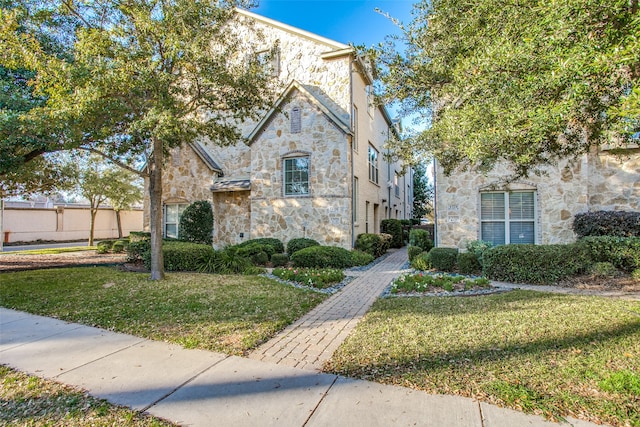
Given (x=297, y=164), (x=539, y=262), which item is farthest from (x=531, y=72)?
(x=297, y=164)

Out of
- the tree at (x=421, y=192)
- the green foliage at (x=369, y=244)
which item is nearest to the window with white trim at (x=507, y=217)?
the green foliage at (x=369, y=244)

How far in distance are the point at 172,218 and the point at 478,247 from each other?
13.6 meters

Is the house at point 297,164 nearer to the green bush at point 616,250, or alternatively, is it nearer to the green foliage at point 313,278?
the green foliage at point 313,278

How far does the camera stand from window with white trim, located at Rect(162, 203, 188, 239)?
1605cm

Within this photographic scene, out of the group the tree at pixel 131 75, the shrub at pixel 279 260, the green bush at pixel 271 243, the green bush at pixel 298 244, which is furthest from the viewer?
the green bush at pixel 271 243

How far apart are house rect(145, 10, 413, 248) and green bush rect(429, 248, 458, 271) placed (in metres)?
3.79

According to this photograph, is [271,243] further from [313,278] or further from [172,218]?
[172,218]

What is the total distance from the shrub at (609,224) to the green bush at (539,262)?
6.51ft

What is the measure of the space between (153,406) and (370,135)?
15.8 m

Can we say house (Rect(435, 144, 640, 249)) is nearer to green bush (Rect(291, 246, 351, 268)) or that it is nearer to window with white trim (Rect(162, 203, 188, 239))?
green bush (Rect(291, 246, 351, 268))

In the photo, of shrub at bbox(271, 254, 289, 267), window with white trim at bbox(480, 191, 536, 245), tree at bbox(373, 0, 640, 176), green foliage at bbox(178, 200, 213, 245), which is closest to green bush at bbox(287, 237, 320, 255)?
shrub at bbox(271, 254, 289, 267)

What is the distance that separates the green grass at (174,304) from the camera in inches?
186

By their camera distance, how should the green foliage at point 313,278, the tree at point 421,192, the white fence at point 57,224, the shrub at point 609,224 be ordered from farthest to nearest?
the tree at point 421,192 < the white fence at point 57,224 < the shrub at point 609,224 < the green foliage at point 313,278

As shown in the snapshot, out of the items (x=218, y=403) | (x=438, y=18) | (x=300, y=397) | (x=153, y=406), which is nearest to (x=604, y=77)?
(x=438, y=18)
